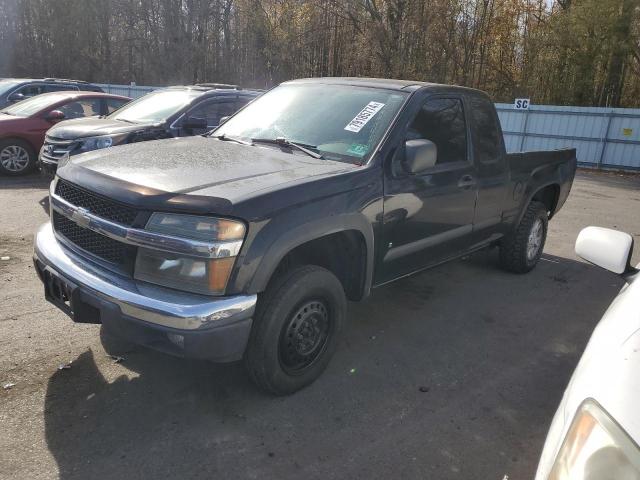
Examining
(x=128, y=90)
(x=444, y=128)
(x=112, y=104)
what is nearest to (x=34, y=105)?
(x=112, y=104)

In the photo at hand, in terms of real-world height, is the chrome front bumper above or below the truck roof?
below

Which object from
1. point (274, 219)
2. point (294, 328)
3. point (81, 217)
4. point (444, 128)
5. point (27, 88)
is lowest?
point (294, 328)

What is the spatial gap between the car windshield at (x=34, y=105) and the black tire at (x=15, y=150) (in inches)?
21.5

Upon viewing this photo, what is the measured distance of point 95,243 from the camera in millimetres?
2951

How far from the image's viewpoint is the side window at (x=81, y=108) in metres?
9.72

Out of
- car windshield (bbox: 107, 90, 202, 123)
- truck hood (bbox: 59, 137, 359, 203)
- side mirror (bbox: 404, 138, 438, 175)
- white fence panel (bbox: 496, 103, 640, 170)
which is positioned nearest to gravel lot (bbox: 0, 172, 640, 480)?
truck hood (bbox: 59, 137, 359, 203)

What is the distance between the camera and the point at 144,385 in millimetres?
3199

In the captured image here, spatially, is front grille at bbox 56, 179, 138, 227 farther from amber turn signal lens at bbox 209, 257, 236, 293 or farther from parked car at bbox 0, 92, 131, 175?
parked car at bbox 0, 92, 131, 175

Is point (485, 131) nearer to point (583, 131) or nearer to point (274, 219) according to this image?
point (274, 219)

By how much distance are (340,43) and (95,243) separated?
22.0 metres

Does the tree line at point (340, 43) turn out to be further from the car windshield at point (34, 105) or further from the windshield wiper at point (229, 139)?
the windshield wiper at point (229, 139)

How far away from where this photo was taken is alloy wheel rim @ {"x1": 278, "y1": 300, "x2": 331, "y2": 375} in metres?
Answer: 3.08

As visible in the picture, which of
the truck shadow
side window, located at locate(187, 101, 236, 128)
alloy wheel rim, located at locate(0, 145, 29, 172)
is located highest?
side window, located at locate(187, 101, 236, 128)

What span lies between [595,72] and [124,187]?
2062 centimetres
